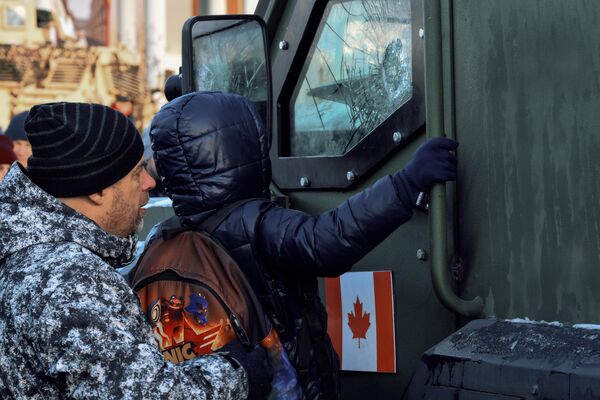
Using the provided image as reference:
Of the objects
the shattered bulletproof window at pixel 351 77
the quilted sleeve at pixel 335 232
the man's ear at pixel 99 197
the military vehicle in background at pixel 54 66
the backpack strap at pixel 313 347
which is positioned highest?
the military vehicle in background at pixel 54 66

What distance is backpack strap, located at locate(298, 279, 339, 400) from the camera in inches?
95.0

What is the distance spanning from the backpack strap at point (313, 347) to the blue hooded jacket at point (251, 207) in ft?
0.04

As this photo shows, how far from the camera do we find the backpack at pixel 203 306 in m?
2.21

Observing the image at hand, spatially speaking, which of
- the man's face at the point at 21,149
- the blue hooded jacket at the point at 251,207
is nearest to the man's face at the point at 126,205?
the blue hooded jacket at the point at 251,207

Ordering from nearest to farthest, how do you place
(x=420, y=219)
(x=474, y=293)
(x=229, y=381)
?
(x=229, y=381), (x=474, y=293), (x=420, y=219)

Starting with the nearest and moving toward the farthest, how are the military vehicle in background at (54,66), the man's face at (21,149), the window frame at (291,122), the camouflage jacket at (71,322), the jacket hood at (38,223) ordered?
the camouflage jacket at (71,322)
the jacket hood at (38,223)
the window frame at (291,122)
the man's face at (21,149)
the military vehicle in background at (54,66)

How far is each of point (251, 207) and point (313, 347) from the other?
34 centimetres

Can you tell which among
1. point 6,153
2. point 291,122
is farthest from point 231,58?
point 6,153

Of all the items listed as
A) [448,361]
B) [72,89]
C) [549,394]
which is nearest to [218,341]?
[448,361]

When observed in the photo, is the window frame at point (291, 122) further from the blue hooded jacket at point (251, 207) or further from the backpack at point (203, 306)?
the backpack at point (203, 306)

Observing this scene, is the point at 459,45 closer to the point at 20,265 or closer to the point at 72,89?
Result: the point at 20,265

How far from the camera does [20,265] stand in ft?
6.01

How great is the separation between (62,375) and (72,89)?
1945 centimetres

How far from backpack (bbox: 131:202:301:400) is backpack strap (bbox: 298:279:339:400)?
102 millimetres
